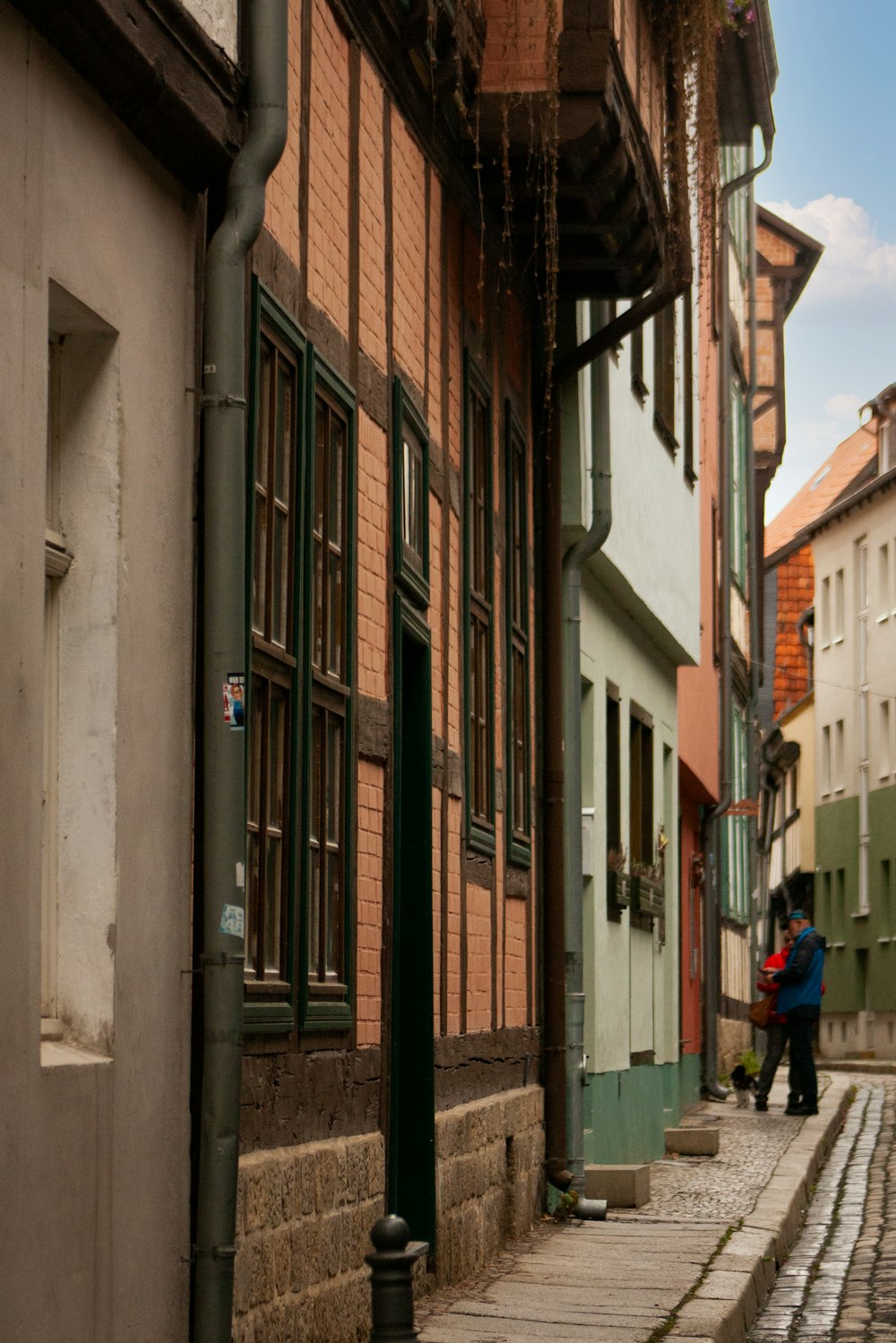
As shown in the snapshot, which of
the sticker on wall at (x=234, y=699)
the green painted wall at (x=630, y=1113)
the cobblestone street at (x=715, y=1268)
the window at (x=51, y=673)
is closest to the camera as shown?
the window at (x=51, y=673)

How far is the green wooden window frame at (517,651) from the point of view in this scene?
1105 cm

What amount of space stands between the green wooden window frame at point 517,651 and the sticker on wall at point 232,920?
17.1 feet

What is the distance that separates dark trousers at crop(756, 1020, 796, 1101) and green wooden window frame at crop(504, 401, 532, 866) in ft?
28.8

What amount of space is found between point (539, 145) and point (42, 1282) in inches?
250

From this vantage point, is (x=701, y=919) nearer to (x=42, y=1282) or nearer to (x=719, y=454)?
(x=719, y=454)

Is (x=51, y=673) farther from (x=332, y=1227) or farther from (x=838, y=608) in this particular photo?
(x=838, y=608)

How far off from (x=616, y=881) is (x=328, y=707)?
7.57 m

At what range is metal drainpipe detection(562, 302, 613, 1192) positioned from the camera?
12016 mm

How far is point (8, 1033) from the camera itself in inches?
178

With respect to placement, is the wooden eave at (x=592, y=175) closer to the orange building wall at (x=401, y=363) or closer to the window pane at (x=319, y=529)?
the orange building wall at (x=401, y=363)

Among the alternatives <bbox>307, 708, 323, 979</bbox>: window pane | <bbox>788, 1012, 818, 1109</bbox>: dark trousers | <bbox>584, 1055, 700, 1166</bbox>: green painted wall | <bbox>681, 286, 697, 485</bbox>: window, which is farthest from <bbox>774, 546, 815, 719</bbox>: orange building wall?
<bbox>307, 708, 323, 979</bbox>: window pane

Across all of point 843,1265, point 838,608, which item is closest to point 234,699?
point 843,1265

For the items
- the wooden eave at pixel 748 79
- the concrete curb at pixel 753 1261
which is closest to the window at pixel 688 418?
the wooden eave at pixel 748 79

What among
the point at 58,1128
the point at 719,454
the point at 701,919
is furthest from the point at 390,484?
the point at 719,454
